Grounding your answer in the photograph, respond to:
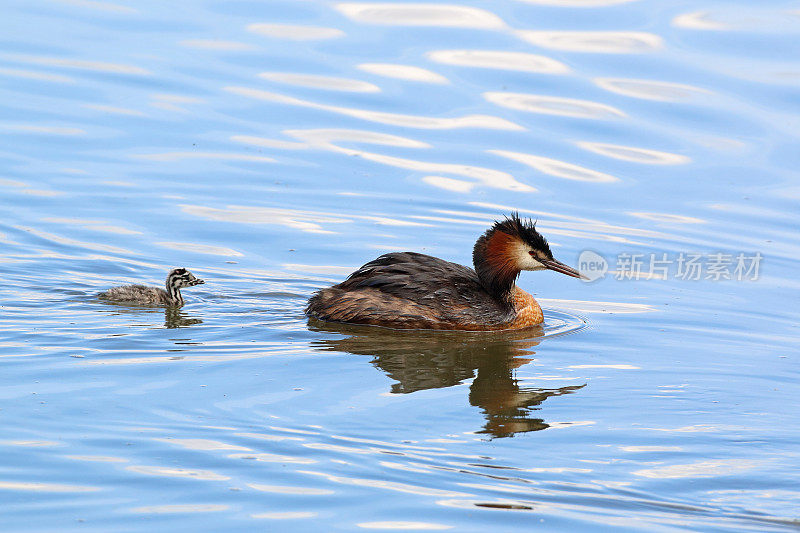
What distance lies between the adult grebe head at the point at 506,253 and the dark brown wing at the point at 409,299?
0.17 meters

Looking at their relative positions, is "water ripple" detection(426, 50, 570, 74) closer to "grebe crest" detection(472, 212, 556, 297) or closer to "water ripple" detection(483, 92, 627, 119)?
"water ripple" detection(483, 92, 627, 119)

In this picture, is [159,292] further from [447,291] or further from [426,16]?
[426,16]

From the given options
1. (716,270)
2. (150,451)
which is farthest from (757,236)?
(150,451)

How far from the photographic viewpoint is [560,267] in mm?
11984

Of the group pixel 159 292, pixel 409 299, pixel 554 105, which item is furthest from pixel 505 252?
pixel 554 105

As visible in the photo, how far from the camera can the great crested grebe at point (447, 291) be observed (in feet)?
37.4

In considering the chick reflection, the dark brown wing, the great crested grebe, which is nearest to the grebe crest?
the great crested grebe

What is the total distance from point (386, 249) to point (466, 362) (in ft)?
9.55

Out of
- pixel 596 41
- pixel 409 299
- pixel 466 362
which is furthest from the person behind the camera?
pixel 596 41

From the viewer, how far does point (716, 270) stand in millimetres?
12984

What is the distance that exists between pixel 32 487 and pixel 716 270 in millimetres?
7746

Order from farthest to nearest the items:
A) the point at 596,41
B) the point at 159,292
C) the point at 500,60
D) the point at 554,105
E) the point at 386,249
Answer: the point at 596,41, the point at 500,60, the point at 554,105, the point at 386,249, the point at 159,292

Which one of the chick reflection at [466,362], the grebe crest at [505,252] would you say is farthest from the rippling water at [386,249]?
the grebe crest at [505,252]

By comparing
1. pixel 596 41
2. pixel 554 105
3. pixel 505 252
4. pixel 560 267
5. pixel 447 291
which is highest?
pixel 596 41
